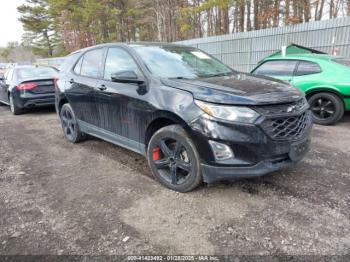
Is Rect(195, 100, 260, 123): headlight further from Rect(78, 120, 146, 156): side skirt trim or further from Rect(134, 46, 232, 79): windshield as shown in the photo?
Rect(78, 120, 146, 156): side skirt trim

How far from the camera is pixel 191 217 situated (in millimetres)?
2578

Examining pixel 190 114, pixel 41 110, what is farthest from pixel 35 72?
pixel 190 114

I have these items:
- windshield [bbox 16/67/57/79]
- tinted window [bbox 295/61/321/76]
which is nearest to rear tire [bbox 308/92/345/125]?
tinted window [bbox 295/61/321/76]

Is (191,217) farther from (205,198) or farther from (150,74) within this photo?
(150,74)

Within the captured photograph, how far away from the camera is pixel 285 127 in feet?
8.64

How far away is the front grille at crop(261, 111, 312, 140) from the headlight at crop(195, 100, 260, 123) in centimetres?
14

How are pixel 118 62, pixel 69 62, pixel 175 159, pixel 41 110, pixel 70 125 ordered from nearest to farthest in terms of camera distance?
pixel 175 159 → pixel 118 62 → pixel 69 62 → pixel 70 125 → pixel 41 110

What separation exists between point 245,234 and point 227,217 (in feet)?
0.92

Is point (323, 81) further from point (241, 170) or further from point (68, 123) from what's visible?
point (68, 123)

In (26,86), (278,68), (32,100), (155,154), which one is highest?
(278,68)

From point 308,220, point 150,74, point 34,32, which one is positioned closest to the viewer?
point 308,220

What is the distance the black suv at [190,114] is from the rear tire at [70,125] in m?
0.74

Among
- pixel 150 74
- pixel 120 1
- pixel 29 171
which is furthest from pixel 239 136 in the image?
pixel 120 1

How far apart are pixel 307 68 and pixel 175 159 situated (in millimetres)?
4375
